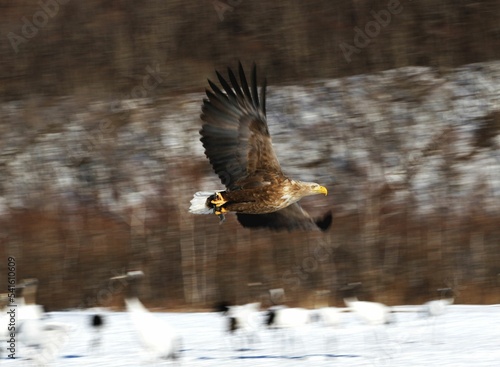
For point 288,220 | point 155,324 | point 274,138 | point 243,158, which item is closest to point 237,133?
point 243,158

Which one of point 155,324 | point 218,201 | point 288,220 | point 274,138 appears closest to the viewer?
point 218,201

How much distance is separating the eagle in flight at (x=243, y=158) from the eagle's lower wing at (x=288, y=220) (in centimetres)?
39

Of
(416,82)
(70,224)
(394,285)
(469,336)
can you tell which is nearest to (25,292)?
(70,224)

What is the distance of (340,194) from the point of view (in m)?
18.0

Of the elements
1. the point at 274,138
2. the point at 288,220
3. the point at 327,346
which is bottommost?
the point at 327,346

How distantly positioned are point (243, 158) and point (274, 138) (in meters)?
11.4

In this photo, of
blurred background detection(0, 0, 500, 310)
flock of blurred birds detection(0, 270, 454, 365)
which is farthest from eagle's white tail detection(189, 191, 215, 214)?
blurred background detection(0, 0, 500, 310)

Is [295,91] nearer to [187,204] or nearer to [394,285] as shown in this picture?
[187,204]

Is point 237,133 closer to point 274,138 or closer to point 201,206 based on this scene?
point 201,206

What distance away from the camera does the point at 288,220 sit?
8570 mm

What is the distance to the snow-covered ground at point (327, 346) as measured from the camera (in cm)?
919

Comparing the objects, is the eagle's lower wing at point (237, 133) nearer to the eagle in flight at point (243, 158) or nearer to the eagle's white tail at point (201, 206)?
the eagle in flight at point (243, 158)

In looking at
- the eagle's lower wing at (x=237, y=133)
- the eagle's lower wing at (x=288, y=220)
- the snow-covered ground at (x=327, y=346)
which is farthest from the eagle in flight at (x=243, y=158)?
the snow-covered ground at (x=327, y=346)

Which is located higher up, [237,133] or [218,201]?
[237,133]
